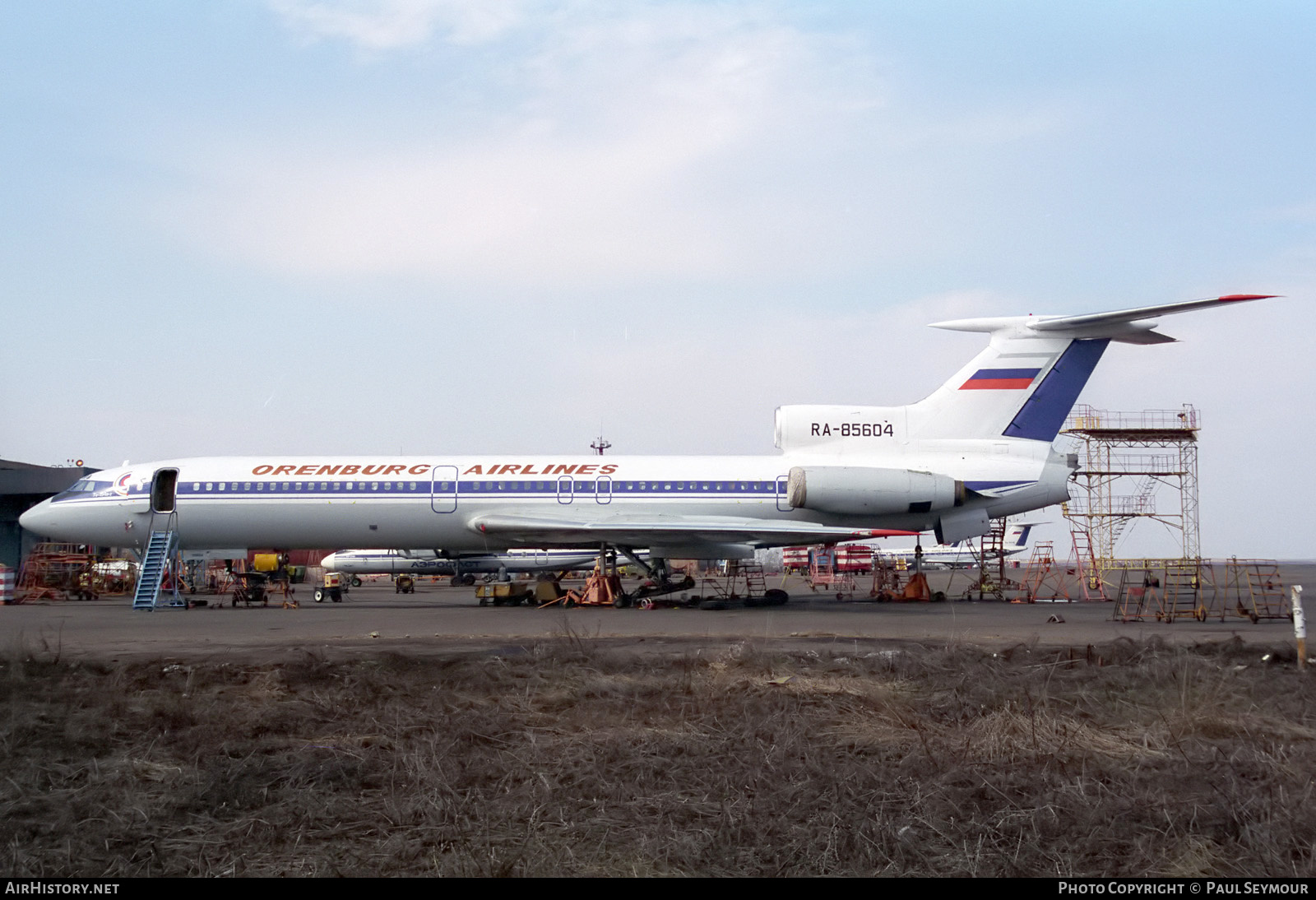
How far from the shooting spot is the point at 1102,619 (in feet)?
56.9

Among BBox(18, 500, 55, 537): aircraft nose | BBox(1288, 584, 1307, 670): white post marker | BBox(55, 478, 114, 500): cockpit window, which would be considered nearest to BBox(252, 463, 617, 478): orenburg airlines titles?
BBox(55, 478, 114, 500): cockpit window

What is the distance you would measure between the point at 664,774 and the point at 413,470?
64.4 feet

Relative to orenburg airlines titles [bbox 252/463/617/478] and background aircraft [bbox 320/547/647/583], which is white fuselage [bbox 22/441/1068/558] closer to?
orenburg airlines titles [bbox 252/463/617/478]

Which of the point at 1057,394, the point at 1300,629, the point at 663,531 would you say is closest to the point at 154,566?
the point at 663,531

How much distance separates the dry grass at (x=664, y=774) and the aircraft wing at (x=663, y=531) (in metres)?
12.9

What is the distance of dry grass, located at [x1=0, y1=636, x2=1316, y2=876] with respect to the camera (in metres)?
4.09

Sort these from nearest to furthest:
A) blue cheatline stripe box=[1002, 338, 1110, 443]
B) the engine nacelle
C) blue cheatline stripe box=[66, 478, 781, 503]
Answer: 1. the engine nacelle
2. blue cheatline stripe box=[1002, 338, 1110, 443]
3. blue cheatline stripe box=[66, 478, 781, 503]

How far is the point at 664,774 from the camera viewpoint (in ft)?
17.5

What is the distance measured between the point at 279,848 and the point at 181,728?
2.84 meters

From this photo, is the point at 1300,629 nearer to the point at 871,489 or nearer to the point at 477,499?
the point at 871,489

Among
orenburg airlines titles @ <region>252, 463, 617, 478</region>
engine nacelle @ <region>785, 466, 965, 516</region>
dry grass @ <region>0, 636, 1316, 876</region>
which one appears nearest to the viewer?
dry grass @ <region>0, 636, 1316, 876</region>

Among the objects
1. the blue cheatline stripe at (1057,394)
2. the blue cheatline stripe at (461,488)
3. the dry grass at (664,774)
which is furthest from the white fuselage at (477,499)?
the dry grass at (664,774)

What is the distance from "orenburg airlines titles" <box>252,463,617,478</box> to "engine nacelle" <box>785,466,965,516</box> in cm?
477
